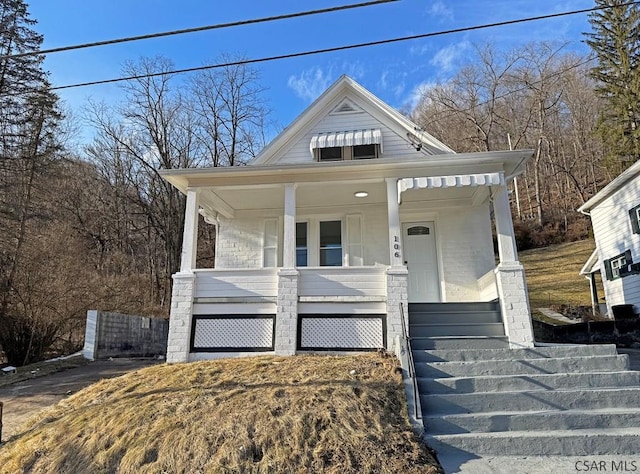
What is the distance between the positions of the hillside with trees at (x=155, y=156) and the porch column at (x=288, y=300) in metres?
2.84

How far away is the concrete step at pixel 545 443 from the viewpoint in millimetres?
4230

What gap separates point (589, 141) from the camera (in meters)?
28.5

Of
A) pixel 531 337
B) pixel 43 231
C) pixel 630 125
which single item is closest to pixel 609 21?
pixel 630 125

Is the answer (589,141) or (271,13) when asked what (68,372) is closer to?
(271,13)

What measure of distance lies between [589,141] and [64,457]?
109 feet

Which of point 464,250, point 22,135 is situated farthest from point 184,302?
point 22,135

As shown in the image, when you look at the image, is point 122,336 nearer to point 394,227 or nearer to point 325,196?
point 325,196

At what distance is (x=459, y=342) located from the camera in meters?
6.53

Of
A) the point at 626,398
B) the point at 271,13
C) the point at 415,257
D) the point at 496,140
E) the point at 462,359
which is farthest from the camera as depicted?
the point at 496,140

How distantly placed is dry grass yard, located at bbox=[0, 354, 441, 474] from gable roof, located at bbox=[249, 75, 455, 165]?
579cm

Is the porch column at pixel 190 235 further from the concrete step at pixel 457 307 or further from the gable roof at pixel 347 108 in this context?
the concrete step at pixel 457 307

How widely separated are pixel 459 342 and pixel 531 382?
4.55ft

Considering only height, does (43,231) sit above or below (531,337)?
above

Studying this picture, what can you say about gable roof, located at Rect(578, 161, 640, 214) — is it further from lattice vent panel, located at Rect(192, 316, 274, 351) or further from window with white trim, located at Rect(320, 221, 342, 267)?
lattice vent panel, located at Rect(192, 316, 274, 351)
